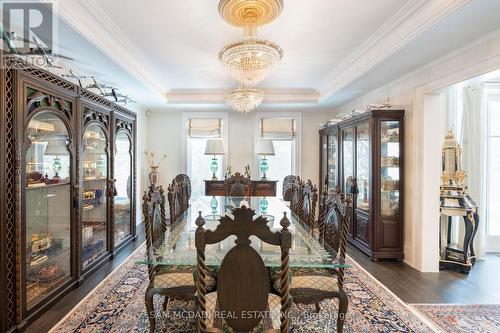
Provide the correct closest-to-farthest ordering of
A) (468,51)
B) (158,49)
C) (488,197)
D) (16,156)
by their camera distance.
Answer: (16,156), (468,51), (158,49), (488,197)

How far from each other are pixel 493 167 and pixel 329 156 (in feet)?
8.25

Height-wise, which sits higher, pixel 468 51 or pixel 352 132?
pixel 468 51

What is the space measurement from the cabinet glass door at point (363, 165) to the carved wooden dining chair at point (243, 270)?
3.02 m

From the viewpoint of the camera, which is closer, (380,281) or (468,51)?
(468,51)

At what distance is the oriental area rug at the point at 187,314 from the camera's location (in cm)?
218

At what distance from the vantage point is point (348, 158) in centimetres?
454

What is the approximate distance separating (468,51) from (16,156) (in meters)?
4.17

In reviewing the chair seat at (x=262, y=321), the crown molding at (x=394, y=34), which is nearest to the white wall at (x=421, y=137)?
the crown molding at (x=394, y=34)

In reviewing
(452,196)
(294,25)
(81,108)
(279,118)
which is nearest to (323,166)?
(279,118)

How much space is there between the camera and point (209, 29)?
2828mm

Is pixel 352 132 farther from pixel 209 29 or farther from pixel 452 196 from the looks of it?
pixel 209 29

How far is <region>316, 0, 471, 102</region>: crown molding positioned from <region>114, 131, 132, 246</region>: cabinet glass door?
3484 mm

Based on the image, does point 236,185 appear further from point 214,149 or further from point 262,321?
point 262,321

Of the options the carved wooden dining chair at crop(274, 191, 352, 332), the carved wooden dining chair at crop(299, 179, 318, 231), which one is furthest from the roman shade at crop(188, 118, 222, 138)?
the carved wooden dining chair at crop(274, 191, 352, 332)
